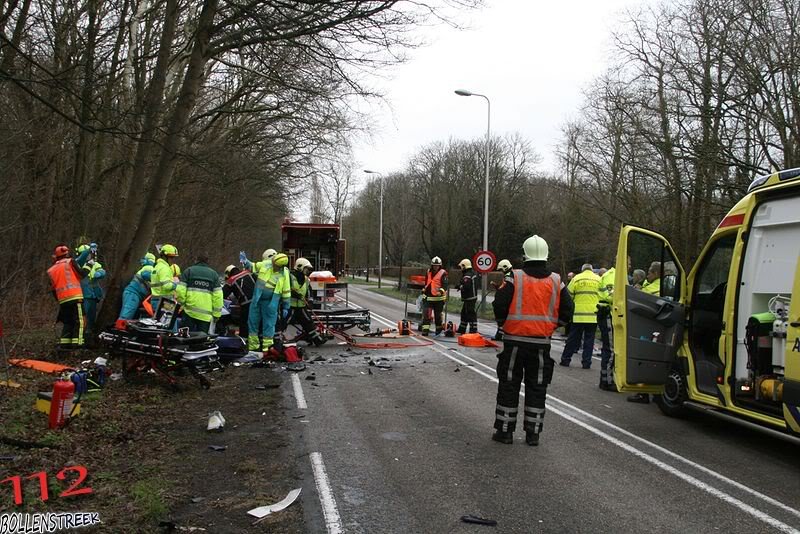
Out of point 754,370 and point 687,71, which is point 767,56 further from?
point 754,370

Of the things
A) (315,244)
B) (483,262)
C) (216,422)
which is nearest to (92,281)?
(216,422)

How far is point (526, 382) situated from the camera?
604 cm

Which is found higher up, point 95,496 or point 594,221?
point 594,221

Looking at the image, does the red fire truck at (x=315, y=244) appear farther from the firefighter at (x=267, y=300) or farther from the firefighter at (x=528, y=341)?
the firefighter at (x=528, y=341)

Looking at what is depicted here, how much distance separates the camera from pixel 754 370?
5.83m

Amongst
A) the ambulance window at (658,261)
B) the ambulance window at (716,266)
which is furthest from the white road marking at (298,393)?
the ambulance window at (716,266)

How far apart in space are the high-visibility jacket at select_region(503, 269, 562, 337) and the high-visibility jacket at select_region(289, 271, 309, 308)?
678cm

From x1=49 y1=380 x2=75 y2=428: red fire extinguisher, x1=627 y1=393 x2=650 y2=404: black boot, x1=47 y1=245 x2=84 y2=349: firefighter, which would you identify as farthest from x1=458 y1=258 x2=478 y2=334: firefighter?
x1=49 y1=380 x2=75 y2=428: red fire extinguisher

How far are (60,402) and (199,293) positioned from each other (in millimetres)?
3811

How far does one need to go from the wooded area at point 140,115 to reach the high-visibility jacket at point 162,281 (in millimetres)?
1435

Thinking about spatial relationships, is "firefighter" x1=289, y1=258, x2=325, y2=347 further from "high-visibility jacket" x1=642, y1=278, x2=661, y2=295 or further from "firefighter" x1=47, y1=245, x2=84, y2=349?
"high-visibility jacket" x1=642, y1=278, x2=661, y2=295

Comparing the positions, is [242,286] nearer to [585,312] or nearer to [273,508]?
[585,312]

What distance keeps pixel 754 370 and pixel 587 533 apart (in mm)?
2951

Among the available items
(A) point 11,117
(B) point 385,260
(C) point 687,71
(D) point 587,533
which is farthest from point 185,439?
(B) point 385,260
